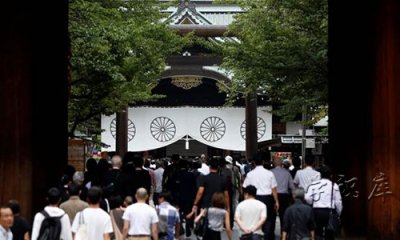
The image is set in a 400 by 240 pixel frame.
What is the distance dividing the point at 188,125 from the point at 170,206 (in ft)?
112

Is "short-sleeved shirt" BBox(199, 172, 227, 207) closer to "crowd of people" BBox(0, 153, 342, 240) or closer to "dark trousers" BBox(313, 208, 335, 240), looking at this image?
"crowd of people" BBox(0, 153, 342, 240)

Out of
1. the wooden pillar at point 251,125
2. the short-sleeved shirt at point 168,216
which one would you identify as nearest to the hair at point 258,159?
the short-sleeved shirt at point 168,216

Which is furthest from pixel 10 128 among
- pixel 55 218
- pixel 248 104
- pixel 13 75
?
pixel 248 104

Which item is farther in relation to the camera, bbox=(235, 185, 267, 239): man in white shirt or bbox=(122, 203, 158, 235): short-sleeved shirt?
bbox=(235, 185, 267, 239): man in white shirt

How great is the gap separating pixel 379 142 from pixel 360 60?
2350mm

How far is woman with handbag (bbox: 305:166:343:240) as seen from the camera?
41.5ft

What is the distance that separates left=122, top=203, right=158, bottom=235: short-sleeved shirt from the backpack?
1.09m

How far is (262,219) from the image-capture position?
11094mm

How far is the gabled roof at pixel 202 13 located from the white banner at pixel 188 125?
5.11m

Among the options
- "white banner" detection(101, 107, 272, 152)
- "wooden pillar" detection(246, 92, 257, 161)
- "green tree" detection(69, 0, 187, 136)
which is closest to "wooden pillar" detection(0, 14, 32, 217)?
"green tree" detection(69, 0, 187, 136)

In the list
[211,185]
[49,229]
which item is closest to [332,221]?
[211,185]

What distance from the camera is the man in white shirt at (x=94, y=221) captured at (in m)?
9.35

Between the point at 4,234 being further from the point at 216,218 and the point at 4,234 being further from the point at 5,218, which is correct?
the point at 216,218

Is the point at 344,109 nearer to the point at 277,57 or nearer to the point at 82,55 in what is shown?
the point at 277,57
